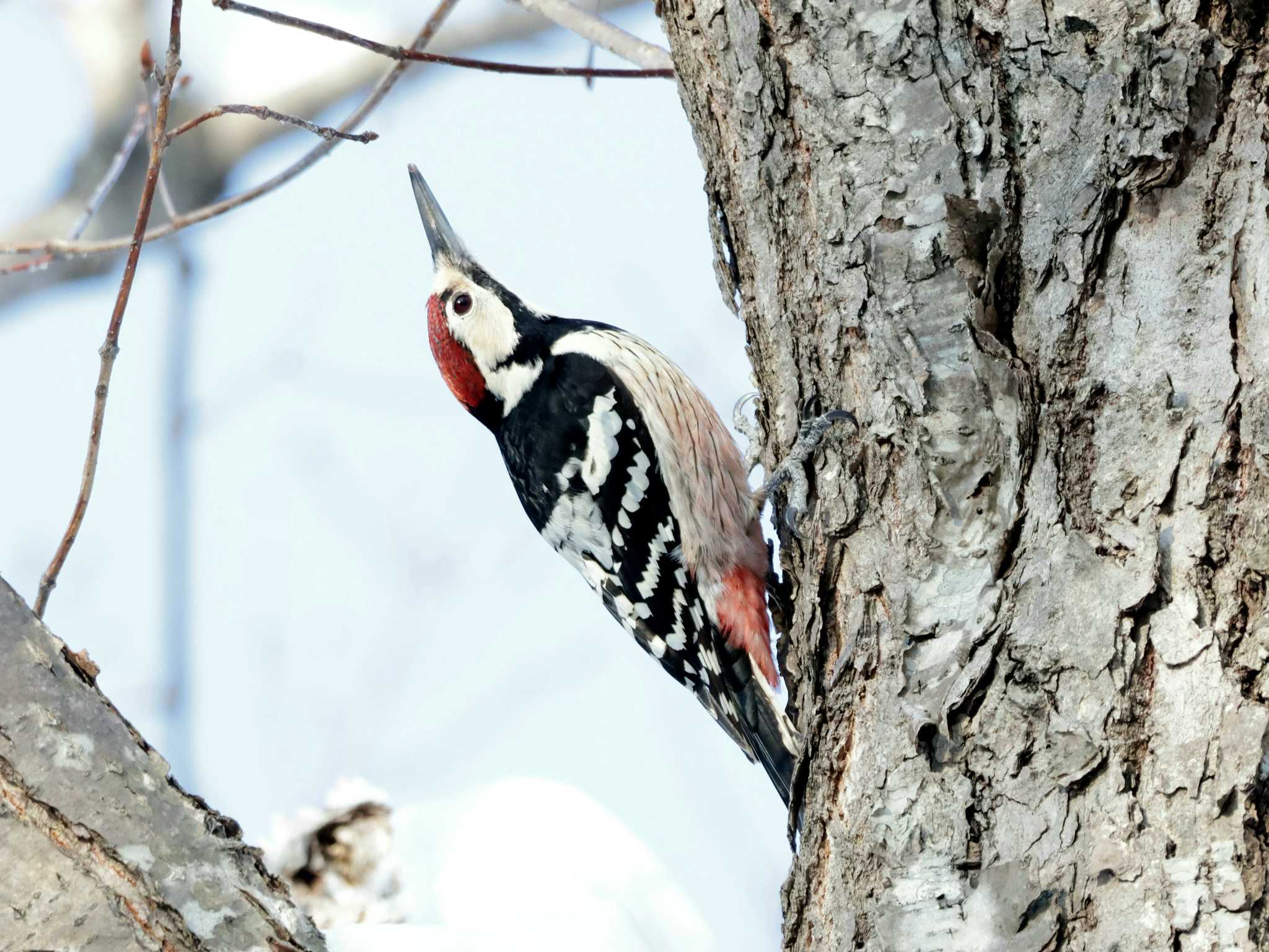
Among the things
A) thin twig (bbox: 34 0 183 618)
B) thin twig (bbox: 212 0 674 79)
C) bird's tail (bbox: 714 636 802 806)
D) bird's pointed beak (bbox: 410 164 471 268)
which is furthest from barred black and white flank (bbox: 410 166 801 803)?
thin twig (bbox: 34 0 183 618)

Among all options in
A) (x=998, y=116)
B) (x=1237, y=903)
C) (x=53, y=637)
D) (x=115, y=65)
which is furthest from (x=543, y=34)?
(x=1237, y=903)

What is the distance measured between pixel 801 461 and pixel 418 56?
1.20 metres

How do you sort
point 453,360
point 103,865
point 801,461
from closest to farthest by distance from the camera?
point 103,865 < point 801,461 < point 453,360

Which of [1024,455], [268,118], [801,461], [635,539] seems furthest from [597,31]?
[1024,455]

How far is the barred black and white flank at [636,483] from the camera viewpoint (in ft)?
9.61

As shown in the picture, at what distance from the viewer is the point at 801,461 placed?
1905 millimetres

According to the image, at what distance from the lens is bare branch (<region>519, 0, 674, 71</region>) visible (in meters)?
2.73

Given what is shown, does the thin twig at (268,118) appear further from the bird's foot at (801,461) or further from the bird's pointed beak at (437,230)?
the bird's pointed beak at (437,230)

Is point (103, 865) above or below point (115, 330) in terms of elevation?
below

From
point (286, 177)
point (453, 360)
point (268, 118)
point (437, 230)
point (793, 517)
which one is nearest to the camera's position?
point (793, 517)

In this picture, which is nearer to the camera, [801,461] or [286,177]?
[801,461]

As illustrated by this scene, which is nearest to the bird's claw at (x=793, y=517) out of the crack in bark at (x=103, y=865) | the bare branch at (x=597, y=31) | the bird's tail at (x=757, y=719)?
the bird's tail at (x=757, y=719)

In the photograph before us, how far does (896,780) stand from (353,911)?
0.96 metres

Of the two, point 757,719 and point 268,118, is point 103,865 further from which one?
point 757,719
